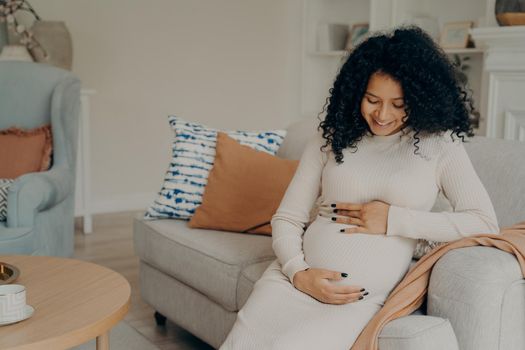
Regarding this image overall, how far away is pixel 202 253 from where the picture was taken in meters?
2.43

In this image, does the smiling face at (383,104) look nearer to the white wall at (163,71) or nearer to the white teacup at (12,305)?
the white teacup at (12,305)

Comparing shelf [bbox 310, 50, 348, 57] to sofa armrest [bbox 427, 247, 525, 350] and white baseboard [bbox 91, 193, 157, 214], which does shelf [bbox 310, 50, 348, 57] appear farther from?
sofa armrest [bbox 427, 247, 525, 350]

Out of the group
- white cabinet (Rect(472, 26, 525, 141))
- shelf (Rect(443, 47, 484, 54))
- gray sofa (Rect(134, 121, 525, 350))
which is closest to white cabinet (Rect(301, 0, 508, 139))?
shelf (Rect(443, 47, 484, 54))

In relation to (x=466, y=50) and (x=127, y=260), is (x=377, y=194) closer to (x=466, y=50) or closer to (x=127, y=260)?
(x=127, y=260)

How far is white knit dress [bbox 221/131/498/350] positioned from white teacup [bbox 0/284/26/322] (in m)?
0.48

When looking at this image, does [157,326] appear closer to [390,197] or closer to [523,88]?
[390,197]

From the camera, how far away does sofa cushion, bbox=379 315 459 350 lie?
154cm

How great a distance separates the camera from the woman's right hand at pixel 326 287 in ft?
5.63

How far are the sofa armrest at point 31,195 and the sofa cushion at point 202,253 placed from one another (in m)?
0.39

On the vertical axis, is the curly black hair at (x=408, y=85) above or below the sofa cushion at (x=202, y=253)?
above

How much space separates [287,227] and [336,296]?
0.33 metres

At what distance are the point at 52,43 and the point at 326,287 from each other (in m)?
3.05

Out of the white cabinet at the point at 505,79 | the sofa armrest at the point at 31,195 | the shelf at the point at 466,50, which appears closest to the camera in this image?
the sofa armrest at the point at 31,195

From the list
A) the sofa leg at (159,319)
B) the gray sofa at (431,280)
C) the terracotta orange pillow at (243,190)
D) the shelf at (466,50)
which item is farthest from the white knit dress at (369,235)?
the shelf at (466,50)
